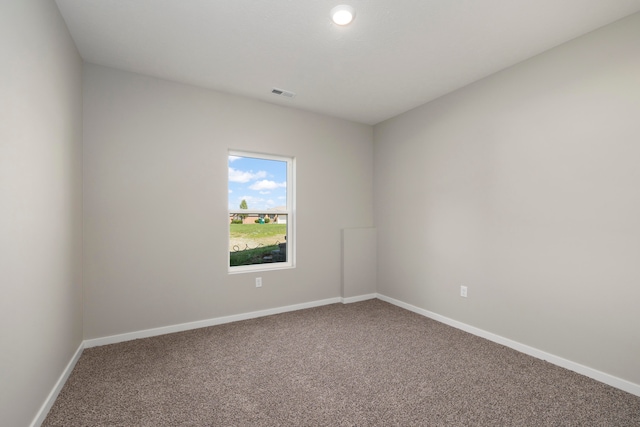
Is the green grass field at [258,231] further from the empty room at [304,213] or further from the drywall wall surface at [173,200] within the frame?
the drywall wall surface at [173,200]

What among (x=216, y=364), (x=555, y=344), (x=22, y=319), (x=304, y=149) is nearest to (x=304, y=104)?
(x=304, y=149)

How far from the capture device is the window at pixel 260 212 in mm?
3615

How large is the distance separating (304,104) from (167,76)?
1.52 m

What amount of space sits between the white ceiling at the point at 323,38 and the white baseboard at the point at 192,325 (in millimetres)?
2542

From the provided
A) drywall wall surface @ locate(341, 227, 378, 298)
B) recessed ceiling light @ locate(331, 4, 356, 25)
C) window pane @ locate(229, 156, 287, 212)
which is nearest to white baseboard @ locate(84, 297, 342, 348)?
drywall wall surface @ locate(341, 227, 378, 298)

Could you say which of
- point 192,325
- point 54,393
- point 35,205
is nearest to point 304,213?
point 192,325

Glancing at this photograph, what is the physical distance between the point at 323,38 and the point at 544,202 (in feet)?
7.52

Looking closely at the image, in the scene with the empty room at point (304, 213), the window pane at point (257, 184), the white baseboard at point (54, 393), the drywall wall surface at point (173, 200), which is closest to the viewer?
the white baseboard at point (54, 393)

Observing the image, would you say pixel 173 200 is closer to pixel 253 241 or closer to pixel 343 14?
pixel 253 241

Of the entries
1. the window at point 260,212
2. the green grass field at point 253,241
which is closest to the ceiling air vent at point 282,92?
the window at point 260,212

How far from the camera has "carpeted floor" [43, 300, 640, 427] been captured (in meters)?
1.81

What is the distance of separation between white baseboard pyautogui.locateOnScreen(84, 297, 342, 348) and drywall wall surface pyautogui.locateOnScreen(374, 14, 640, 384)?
4.86 feet

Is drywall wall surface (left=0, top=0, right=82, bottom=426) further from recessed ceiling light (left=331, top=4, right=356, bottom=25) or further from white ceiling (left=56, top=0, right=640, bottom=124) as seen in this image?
recessed ceiling light (left=331, top=4, right=356, bottom=25)

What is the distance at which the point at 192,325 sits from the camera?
10.6 feet
